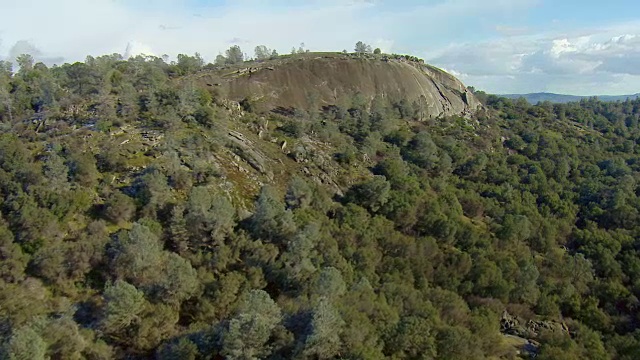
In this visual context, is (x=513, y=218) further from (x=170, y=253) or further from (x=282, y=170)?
(x=170, y=253)

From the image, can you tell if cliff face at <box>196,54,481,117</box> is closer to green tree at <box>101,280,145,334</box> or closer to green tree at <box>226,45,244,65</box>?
green tree at <box>226,45,244,65</box>

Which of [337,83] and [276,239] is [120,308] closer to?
[276,239]

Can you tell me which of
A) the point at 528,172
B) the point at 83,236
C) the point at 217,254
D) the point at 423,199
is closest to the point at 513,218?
the point at 423,199

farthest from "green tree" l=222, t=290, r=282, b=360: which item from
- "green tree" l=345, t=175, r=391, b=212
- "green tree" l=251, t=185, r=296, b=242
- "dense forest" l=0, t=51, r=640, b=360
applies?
"green tree" l=345, t=175, r=391, b=212

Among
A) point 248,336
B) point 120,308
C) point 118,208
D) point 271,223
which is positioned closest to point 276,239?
point 271,223

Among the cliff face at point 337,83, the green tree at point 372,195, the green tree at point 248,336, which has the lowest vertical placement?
the green tree at point 248,336

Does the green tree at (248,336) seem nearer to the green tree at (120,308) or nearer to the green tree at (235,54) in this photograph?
the green tree at (120,308)

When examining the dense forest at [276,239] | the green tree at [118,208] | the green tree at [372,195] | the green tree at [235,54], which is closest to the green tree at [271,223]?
the dense forest at [276,239]
